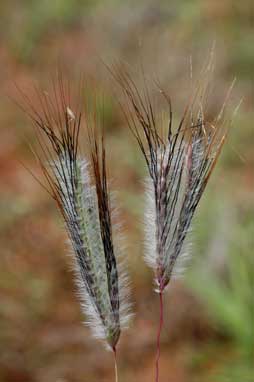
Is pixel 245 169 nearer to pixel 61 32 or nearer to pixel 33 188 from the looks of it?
pixel 33 188

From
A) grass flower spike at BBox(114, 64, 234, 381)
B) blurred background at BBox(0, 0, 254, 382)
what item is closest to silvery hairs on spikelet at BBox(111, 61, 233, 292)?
grass flower spike at BBox(114, 64, 234, 381)

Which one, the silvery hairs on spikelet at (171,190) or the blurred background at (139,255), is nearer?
the silvery hairs on spikelet at (171,190)

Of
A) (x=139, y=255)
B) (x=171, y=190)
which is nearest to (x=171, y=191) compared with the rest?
(x=171, y=190)

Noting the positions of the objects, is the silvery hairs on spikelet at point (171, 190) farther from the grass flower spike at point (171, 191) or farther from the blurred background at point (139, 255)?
the blurred background at point (139, 255)

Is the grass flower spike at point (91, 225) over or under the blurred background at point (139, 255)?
over

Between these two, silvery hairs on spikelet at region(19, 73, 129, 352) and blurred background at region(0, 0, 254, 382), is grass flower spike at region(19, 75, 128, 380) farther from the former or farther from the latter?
blurred background at region(0, 0, 254, 382)

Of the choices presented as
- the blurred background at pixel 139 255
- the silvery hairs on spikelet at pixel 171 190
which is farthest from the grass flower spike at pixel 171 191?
the blurred background at pixel 139 255

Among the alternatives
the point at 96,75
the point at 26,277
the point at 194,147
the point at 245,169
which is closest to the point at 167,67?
the point at 96,75

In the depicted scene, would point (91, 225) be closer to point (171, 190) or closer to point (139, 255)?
point (171, 190)

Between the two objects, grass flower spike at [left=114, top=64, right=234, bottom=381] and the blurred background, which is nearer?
grass flower spike at [left=114, top=64, right=234, bottom=381]
